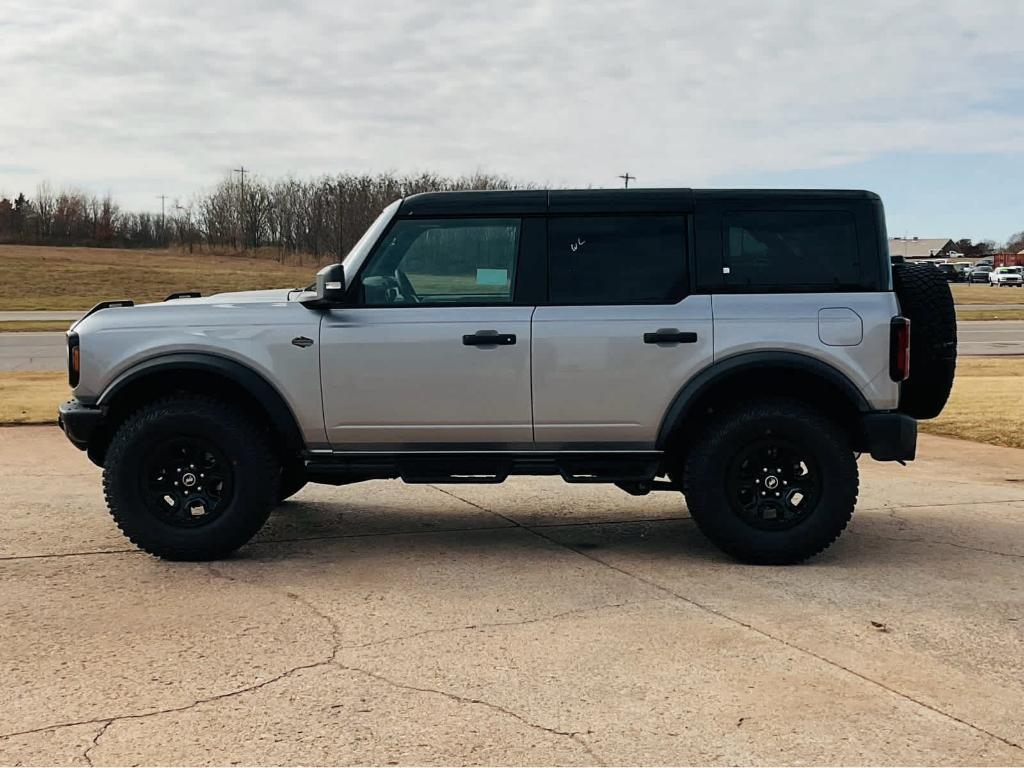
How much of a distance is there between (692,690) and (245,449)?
9.66 ft

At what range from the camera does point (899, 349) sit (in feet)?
19.2

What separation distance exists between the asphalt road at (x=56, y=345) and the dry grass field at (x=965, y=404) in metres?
2.50

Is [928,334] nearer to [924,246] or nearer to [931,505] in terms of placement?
[931,505]

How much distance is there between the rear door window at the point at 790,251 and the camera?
597 cm

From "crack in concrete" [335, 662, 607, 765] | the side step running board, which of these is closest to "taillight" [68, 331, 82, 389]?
the side step running board

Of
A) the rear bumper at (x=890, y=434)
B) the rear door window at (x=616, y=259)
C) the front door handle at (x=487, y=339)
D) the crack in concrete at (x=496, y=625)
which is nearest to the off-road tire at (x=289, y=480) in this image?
the front door handle at (x=487, y=339)

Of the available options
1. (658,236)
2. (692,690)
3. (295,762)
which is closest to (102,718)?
(295,762)

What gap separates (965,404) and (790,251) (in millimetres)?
7661

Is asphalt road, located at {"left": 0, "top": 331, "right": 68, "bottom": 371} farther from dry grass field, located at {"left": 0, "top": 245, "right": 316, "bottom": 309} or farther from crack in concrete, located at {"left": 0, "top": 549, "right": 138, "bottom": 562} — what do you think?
dry grass field, located at {"left": 0, "top": 245, "right": 316, "bottom": 309}

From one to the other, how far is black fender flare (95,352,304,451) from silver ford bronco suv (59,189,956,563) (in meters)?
0.01

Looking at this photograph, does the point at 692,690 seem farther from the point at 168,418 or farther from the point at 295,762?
the point at 168,418

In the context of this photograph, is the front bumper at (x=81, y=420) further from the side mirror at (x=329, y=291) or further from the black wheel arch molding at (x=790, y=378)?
the black wheel arch molding at (x=790, y=378)

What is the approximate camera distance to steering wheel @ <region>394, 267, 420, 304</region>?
608cm

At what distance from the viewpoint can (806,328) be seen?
5895 mm
